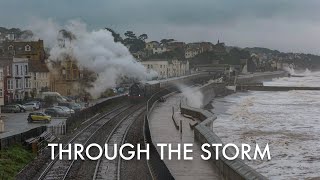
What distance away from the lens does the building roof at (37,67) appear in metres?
71.2

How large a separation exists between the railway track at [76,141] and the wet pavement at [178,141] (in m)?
3.53

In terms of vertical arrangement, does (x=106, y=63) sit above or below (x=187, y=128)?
above

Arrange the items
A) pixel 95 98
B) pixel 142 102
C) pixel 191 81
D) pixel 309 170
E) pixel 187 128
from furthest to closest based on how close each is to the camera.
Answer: pixel 191 81, pixel 95 98, pixel 142 102, pixel 187 128, pixel 309 170

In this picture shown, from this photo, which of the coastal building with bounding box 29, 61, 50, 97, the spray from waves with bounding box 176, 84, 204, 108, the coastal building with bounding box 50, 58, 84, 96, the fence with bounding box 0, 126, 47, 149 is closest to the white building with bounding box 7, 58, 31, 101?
the coastal building with bounding box 29, 61, 50, 97

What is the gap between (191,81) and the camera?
390 ft

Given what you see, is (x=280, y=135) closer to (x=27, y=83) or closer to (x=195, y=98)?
(x=27, y=83)

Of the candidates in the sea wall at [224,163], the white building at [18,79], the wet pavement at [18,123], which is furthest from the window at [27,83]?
the sea wall at [224,163]

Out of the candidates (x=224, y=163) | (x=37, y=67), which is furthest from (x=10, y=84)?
(x=224, y=163)

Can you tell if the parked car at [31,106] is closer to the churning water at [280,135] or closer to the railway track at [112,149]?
the railway track at [112,149]

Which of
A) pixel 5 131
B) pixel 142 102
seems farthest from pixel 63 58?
pixel 5 131

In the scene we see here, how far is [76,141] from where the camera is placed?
31.9 meters

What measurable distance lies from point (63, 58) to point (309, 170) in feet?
154

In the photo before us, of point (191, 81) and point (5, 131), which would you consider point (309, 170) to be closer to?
point (5, 131)

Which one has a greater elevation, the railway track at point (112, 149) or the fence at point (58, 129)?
the fence at point (58, 129)
